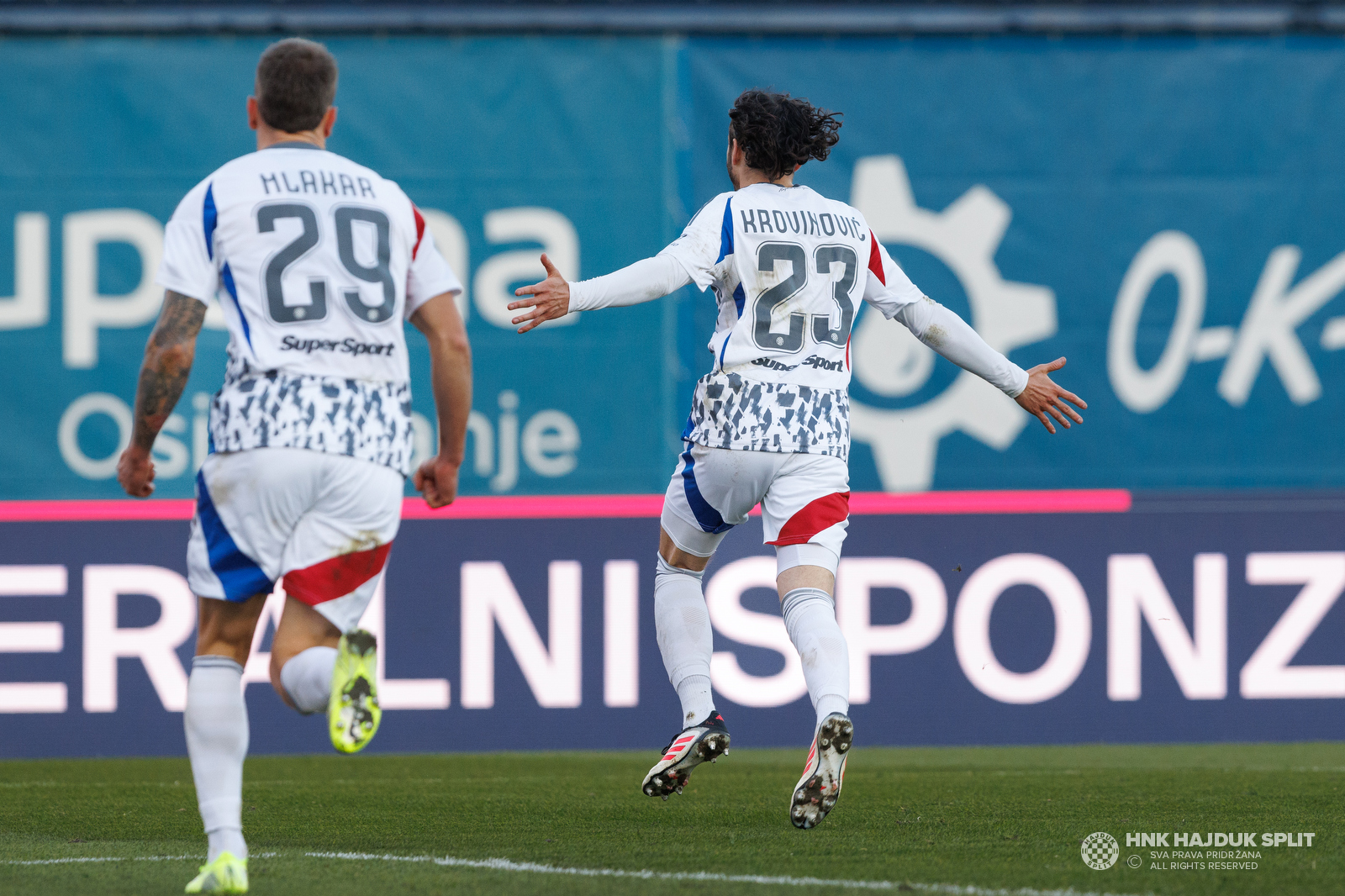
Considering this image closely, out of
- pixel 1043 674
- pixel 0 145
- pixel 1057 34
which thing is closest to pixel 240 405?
pixel 1043 674

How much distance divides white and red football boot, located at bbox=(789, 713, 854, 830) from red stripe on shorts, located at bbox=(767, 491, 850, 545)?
20.5 inches

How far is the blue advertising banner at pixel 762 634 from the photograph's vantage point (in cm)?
666

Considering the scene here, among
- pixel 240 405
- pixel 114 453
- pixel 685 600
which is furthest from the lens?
pixel 114 453

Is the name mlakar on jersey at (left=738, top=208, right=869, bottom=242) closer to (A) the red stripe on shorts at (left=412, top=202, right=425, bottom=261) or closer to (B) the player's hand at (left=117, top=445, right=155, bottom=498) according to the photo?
(A) the red stripe on shorts at (left=412, top=202, right=425, bottom=261)

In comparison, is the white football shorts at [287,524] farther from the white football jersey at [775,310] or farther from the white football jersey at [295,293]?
the white football jersey at [775,310]

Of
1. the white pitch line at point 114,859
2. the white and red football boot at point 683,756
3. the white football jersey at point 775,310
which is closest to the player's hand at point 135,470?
the white pitch line at point 114,859

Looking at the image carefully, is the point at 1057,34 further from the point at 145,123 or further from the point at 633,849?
the point at 633,849

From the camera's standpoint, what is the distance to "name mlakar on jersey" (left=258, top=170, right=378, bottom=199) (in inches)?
124

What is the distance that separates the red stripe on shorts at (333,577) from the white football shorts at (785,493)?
1190 millimetres

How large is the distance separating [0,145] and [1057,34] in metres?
5.56

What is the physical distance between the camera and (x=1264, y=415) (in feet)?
28.6

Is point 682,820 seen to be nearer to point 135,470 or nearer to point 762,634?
point 135,470

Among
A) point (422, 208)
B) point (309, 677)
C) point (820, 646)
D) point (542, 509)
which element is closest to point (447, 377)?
point (309, 677)

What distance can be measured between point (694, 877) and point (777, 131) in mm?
1863
